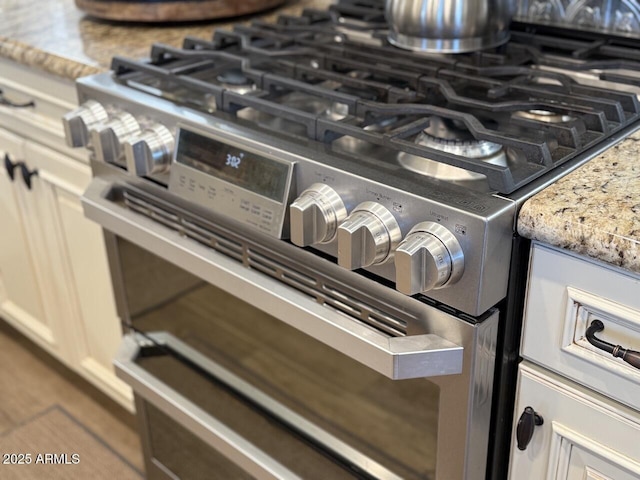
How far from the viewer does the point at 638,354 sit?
2.26 feet

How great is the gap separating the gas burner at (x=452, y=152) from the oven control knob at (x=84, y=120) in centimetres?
45

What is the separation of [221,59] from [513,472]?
692 millimetres

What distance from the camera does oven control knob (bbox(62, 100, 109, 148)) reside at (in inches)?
41.5

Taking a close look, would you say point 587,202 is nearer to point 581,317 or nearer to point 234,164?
point 581,317

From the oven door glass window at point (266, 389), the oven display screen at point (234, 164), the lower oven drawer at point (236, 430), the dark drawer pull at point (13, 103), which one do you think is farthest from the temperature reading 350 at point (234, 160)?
the dark drawer pull at point (13, 103)

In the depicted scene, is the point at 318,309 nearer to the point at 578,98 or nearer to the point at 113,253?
the point at 578,98

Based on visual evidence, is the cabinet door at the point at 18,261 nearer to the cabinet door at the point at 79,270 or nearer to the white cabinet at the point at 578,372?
the cabinet door at the point at 79,270

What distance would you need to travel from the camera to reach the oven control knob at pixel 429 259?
698 mm

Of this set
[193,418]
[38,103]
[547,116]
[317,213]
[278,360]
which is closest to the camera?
[317,213]

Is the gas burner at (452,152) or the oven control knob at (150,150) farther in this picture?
the oven control knob at (150,150)

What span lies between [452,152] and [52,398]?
1.35 meters

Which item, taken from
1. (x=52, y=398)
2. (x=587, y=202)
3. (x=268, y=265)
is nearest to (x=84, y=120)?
(x=268, y=265)

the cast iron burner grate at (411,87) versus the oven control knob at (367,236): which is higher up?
the cast iron burner grate at (411,87)

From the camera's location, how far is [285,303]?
869mm
